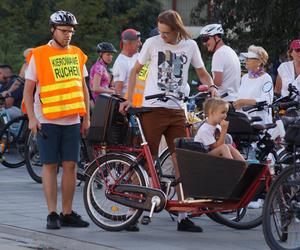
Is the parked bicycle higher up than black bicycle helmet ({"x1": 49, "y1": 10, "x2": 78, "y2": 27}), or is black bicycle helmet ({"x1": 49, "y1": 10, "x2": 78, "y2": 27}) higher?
black bicycle helmet ({"x1": 49, "y1": 10, "x2": 78, "y2": 27})

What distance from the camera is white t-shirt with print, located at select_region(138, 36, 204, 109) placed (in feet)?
31.0

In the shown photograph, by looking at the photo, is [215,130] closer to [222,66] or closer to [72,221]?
[72,221]

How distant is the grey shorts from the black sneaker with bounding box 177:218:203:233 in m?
1.12

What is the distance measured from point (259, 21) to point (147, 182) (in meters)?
10.4

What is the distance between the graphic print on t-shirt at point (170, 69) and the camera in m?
9.46

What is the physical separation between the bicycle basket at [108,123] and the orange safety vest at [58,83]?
0.16 metres

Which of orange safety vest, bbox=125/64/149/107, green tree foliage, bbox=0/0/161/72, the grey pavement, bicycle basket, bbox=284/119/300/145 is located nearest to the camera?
bicycle basket, bbox=284/119/300/145

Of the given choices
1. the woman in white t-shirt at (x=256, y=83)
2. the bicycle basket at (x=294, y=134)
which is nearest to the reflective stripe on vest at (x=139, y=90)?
the woman in white t-shirt at (x=256, y=83)

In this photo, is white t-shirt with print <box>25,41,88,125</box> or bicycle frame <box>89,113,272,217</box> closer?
bicycle frame <box>89,113,272,217</box>

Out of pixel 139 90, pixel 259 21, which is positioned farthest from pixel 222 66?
pixel 259 21

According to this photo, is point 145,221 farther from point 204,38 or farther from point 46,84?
point 204,38

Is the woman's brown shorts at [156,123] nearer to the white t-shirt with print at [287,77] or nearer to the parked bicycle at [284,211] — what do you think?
the parked bicycle at [284,211]

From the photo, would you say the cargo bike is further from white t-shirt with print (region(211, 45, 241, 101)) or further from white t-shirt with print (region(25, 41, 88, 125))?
white t-shirt with print (region(211, 45, 241, 101))

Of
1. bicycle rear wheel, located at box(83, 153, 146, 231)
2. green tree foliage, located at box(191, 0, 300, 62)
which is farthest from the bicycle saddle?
green tree foliage, located at box(191, 0, 300, 62)
